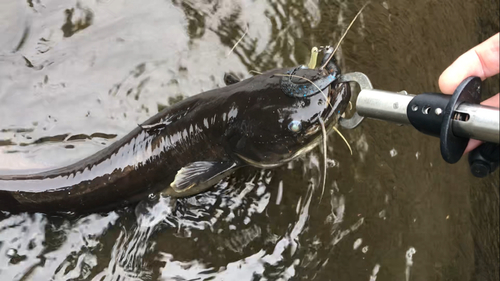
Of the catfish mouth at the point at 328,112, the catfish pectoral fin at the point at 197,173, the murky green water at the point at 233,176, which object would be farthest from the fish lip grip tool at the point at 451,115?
the murky green water at the point at 233,176

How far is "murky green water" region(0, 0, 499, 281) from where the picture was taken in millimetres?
2555

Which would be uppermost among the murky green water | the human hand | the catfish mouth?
the human hand

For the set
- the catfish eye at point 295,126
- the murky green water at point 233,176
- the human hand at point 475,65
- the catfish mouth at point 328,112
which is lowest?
the murky green water at point 233,176

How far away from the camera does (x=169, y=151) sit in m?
2.30

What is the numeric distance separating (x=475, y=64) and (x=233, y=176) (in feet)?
5.23

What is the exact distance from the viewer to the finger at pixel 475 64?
6.03ft

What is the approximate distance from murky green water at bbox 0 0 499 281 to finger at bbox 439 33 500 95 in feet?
3.48

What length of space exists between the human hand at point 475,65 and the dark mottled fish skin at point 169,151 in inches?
27.0

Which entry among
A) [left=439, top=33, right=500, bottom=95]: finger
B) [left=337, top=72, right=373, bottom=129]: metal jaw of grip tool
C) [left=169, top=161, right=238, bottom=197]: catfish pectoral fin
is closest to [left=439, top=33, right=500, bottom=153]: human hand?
[left=439, top=33, right=500, bottom=95]: finger

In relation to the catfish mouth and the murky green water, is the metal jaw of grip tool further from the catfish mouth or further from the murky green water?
the murky green water

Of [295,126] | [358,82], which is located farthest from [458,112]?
[295,126]

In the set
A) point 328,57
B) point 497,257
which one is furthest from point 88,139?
point 497,257

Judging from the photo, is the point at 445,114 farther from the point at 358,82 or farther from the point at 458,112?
the point at 358,82

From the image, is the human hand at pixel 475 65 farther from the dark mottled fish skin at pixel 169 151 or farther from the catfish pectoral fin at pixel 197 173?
the catfish pectoral fin at pixel 197 173
